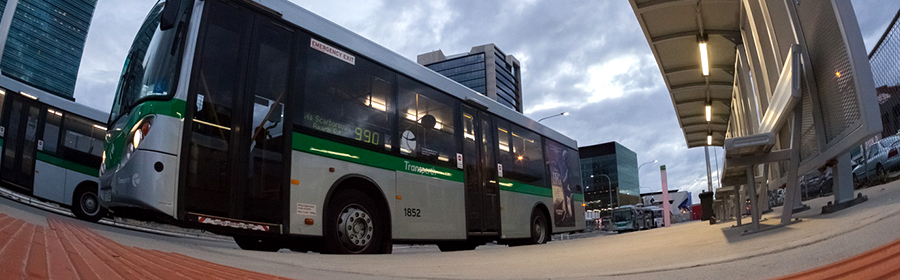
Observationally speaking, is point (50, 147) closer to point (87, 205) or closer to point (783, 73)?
point (87, 205)

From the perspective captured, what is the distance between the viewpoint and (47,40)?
3784cm

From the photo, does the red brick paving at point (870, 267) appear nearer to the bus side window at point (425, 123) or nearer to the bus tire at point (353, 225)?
the bus tire at point (353, 225)

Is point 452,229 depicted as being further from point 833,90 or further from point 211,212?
point 833,90

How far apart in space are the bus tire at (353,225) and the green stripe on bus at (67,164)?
9.94m

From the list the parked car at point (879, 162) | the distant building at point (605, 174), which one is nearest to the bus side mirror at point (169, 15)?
the parked car at point (879, 162)

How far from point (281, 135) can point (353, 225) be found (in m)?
1.51

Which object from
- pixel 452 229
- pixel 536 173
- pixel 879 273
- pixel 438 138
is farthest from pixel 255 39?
pixel 536 173

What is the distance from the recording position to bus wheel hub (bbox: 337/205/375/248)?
6.12 m

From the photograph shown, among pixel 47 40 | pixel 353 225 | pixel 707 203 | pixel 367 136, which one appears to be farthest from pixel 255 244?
pixel 47 40

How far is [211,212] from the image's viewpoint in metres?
4.88

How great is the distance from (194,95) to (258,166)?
0.97m

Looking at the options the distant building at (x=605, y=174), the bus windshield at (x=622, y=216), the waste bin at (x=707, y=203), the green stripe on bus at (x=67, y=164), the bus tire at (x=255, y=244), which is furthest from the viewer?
the distant building at (x=605, y=174)

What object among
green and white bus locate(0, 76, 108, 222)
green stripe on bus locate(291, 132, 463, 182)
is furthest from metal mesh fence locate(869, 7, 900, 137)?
green and white bus locate(0, 76, 108, 222)

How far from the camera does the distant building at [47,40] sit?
32812 mm
